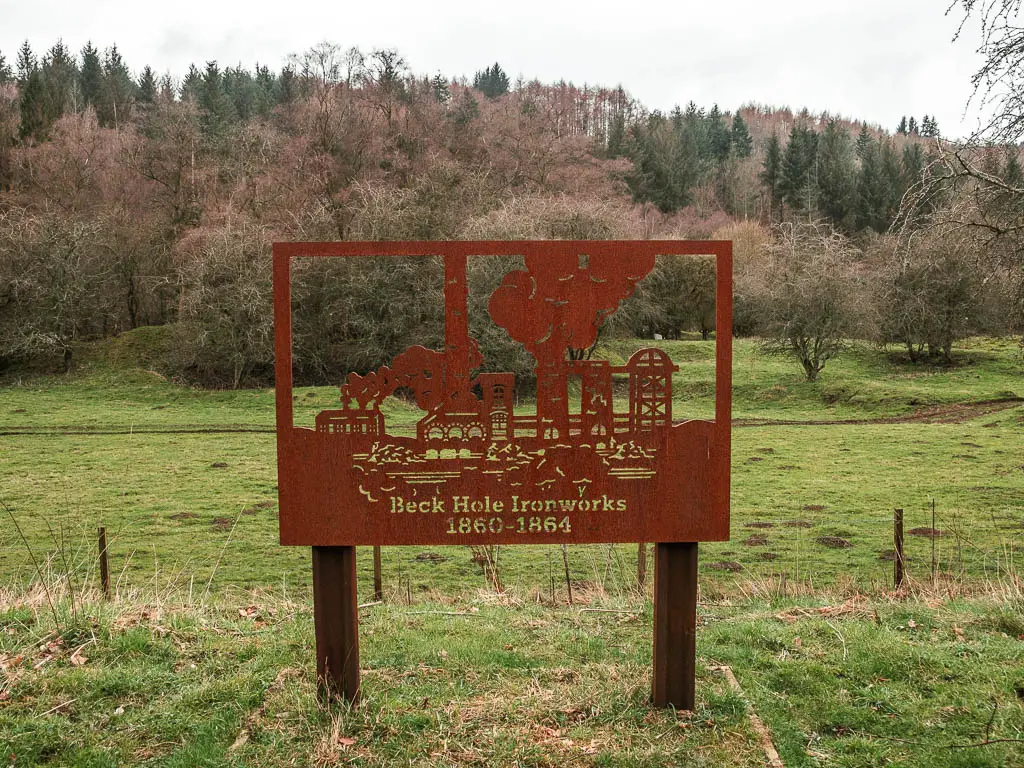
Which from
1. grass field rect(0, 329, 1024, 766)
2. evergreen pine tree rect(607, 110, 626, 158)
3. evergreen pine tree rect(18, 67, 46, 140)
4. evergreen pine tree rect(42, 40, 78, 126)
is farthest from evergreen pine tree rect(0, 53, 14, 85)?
grass field rect(0, 329, 1024, 766)

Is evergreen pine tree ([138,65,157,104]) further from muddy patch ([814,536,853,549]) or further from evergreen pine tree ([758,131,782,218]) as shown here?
muddy patch ([814,536,853,549])

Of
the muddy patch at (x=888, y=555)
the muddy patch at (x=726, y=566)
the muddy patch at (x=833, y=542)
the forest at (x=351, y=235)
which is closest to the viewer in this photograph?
the muddy patch at (x=726, y=566)

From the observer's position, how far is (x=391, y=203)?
87.1ft

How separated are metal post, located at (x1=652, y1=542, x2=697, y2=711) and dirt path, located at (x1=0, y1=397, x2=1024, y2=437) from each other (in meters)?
16.5

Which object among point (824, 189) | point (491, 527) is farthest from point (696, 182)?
point (491, 527)

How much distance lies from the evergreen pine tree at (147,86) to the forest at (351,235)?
1156 cm

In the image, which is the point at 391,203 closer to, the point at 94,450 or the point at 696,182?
the point at 94,450

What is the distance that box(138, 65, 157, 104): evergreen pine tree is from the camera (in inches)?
2424

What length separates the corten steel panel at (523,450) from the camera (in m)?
4.32

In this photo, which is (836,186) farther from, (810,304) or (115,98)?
(115,98)

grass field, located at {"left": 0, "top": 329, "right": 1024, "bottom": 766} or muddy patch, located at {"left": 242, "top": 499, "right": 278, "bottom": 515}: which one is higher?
grass field, located at {"left": 0, "top": 329, "right": 1024, "bottom": 766}

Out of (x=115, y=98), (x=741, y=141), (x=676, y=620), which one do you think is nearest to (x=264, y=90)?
(x=115, y=98)

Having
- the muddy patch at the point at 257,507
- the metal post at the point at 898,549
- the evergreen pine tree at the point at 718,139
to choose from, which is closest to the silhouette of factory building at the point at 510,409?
the metal post at the point at 898,549

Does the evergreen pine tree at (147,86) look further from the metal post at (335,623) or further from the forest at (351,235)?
the metal post at (335,623)
